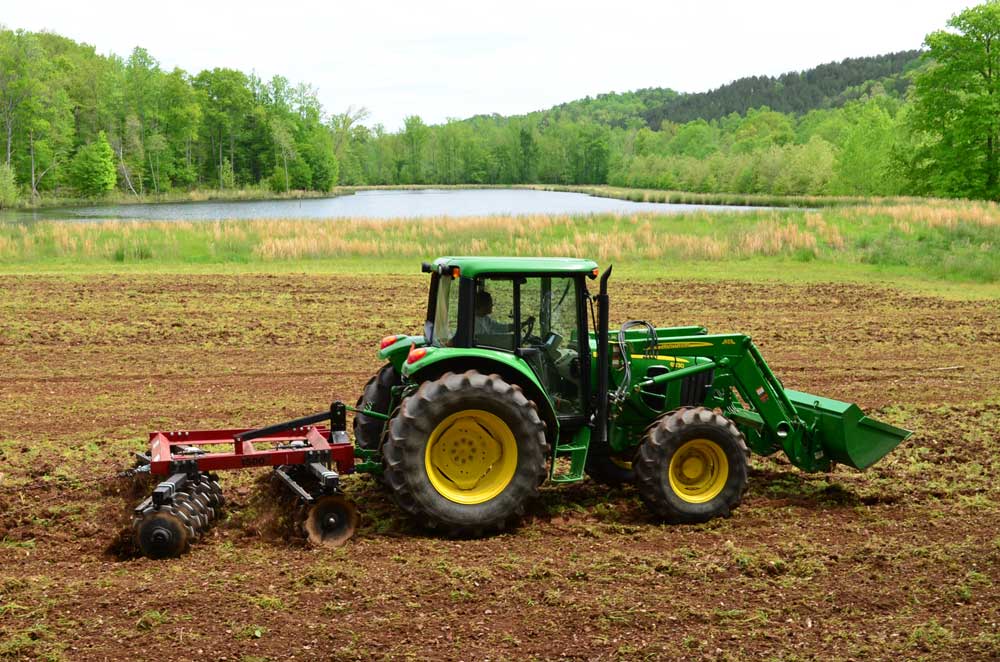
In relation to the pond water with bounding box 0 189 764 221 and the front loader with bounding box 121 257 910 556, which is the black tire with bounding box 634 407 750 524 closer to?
the front loader with bounding box 121 257 910 556

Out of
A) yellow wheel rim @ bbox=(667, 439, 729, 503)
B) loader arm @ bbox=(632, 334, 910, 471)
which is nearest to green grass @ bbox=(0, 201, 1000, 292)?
loader arm @ bbox=(632, 334, 910, 471)

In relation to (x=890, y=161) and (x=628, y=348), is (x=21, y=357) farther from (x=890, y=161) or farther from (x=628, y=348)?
(x=890, y=161)

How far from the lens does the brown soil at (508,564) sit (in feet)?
16.6

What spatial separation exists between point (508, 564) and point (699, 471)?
5.97 ft

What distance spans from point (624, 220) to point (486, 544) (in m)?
27.1

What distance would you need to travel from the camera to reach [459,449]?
260 inches

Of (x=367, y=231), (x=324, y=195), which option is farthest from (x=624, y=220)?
(x=324, y=195)

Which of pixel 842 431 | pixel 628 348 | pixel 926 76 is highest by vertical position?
pixel 926 76

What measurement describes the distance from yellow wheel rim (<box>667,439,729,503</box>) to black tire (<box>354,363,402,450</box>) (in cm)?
230

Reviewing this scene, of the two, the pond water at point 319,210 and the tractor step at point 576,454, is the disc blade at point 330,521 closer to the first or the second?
the tractor step at point 576,454

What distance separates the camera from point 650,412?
7.48m

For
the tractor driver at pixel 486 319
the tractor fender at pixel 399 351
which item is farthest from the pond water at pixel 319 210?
the tractor driver at pixel 486 319

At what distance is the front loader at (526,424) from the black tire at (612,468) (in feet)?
0.04

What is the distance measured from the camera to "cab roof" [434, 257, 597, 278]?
22.0 feet
